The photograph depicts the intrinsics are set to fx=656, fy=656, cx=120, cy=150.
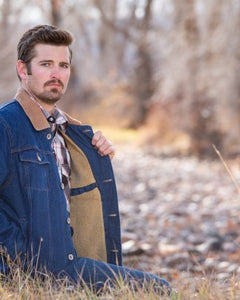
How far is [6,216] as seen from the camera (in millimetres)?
3080

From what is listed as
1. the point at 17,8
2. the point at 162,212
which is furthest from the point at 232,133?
the point at 17,8

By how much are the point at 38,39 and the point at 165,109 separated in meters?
16.2

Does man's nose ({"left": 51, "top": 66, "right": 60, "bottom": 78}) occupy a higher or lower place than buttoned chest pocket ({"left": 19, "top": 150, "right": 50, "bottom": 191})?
higher

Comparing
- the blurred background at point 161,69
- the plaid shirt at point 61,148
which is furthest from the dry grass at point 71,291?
the blurred background at point 161,69

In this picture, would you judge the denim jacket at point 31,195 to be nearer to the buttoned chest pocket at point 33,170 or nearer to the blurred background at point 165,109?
the buttoned chest pocket at point 33,170

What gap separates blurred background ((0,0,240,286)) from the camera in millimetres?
7861

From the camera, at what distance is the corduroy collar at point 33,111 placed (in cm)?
322

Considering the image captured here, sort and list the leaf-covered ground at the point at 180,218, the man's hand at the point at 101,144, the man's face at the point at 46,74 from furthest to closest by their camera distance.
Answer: the leaf-covered ground at the point at 180,218 < the man's hand at the point at 101,144 < the man's face at the point at 46,74

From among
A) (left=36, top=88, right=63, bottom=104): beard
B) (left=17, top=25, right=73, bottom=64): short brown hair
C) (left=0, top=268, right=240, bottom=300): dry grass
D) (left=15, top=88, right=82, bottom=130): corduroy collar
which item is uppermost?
(left=17, top=25, right=73, bottom=64): short brown hair

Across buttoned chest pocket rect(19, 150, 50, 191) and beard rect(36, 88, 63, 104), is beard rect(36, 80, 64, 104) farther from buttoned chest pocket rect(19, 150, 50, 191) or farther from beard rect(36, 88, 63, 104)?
buttoned chest pocket rect(19, 150, 50, 191)

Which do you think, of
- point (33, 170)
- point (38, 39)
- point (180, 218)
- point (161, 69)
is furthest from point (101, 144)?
point (161, 69)

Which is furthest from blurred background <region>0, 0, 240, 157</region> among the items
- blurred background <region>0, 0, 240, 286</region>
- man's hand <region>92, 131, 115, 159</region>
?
man's hand <region>92, 131, 115, 159</region>

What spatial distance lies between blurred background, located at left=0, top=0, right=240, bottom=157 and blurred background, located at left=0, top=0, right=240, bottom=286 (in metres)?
0.03

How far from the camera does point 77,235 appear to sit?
11.4ft
